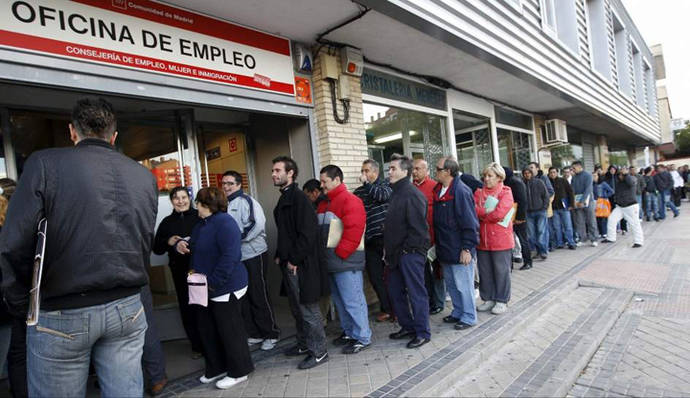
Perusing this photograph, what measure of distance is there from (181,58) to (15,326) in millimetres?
2551

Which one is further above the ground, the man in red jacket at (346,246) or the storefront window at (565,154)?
the storefront window at (565,154)

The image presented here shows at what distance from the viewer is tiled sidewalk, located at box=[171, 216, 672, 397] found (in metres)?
3.04

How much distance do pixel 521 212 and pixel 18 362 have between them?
6.86m

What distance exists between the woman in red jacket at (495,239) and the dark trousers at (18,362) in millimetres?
4376

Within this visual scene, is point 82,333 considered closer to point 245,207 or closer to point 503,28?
point 245,207

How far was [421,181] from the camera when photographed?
16.1 ft

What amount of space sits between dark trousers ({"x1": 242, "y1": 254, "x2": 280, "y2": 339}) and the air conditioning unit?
9.83m

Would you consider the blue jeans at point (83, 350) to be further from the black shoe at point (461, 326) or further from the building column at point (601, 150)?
the building column at point (601, 150)

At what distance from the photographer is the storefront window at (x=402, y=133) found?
20.0 ft

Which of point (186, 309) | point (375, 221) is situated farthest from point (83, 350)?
point (375, 221)

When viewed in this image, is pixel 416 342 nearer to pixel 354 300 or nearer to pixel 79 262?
pixel 354 300

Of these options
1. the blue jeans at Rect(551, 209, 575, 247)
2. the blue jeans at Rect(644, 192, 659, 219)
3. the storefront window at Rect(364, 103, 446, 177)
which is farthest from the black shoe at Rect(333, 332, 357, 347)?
the blue jeans at Rect(644, 192, 659, 219)

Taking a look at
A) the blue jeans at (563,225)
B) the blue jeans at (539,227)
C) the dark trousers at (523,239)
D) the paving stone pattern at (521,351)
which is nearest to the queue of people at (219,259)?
the paving stone pattern at (521,351)

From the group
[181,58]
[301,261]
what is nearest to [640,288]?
[301,261]
